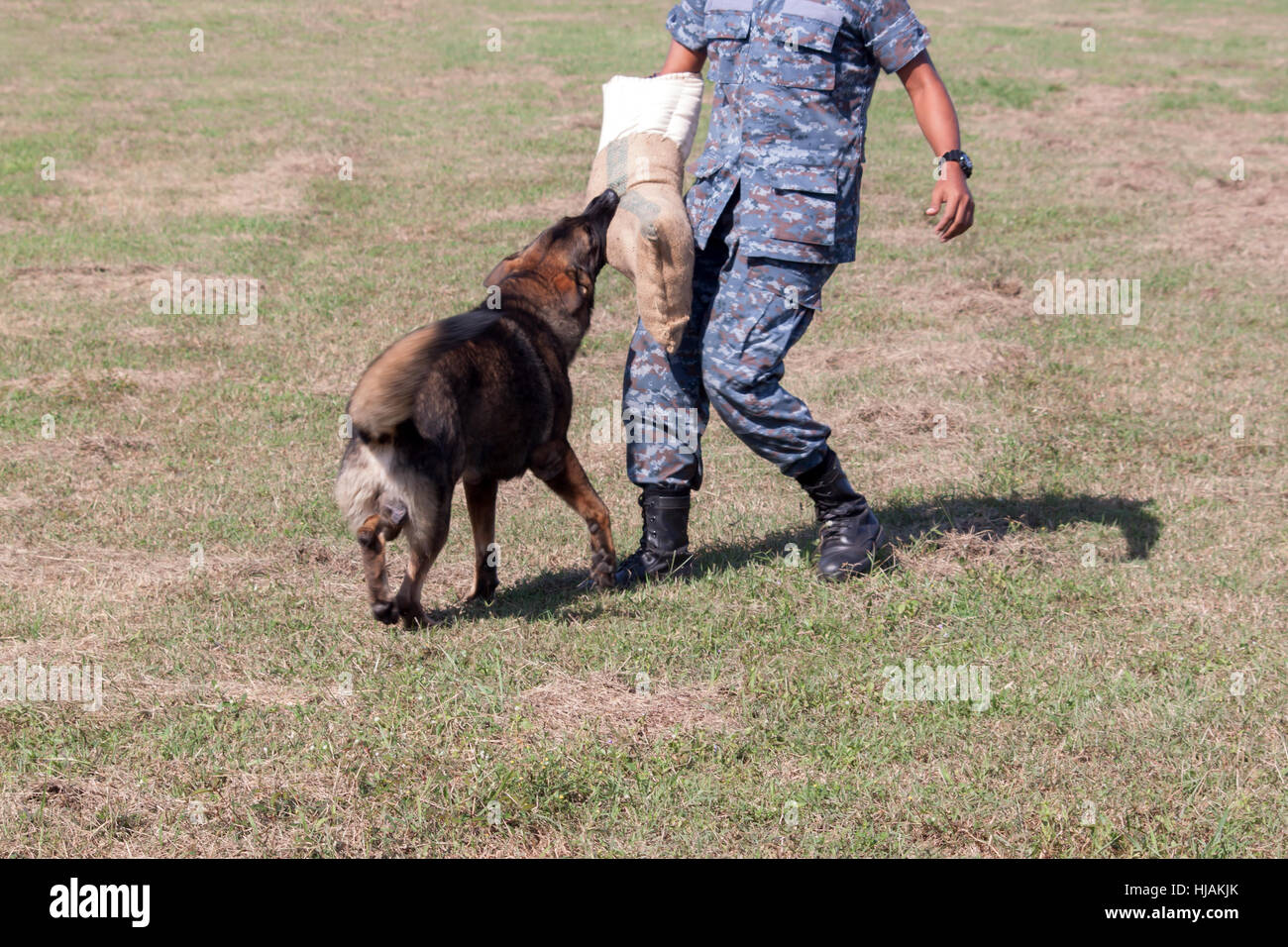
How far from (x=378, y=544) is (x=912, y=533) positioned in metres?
2.47

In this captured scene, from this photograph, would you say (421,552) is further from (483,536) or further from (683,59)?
(683,59)

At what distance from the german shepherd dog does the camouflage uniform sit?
1.90 feet

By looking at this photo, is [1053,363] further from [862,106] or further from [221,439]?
[221,439]

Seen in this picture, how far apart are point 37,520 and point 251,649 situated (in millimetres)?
1992

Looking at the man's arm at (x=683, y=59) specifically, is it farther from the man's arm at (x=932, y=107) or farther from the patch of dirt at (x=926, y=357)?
the patch of dirt at (x=926, y=357)

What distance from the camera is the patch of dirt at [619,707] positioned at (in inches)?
160

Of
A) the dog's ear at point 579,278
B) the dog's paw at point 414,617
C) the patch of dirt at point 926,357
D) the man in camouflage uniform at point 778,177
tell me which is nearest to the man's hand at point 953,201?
the man in camouflage uniform at point 778,177

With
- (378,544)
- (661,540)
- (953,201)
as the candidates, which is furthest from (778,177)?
(378,544)

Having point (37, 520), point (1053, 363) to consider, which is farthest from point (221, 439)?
point (1053, 363)

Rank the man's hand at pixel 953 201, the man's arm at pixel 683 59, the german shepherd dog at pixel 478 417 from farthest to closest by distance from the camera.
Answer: the man's arm at pixel 683 59 → the man's hand at pixel 953 201 → the german shepherd dog at pixel 478 417

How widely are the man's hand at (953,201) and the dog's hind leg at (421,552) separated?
2013 mm

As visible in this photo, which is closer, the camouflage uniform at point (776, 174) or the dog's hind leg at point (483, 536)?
the camouflage uniform at point (776, 174)

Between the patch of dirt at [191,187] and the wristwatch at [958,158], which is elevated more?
the wristwatch at [958,158]

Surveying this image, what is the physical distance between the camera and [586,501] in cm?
521
